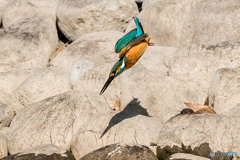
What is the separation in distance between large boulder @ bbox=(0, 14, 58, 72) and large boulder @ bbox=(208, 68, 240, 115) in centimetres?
380

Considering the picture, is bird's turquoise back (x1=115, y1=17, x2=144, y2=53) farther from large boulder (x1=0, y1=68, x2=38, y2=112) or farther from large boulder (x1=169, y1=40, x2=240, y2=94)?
large boulder (x1=0, y1=68, x2=38, y2=112)

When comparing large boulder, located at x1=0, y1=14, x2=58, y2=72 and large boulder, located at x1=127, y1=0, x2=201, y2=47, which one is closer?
large boulder, located at x1=127, y1=0, x2=201, y2=47

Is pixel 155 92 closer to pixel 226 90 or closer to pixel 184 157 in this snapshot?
pixel 226 90

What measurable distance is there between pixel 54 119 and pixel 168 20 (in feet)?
10.1

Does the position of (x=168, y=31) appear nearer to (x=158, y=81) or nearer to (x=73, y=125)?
(x=158, y=81)

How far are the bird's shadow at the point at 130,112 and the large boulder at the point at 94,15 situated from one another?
286cm

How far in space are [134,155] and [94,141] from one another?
80 centimetres

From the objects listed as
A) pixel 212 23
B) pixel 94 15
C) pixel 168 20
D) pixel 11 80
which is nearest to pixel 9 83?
pixel 11 80

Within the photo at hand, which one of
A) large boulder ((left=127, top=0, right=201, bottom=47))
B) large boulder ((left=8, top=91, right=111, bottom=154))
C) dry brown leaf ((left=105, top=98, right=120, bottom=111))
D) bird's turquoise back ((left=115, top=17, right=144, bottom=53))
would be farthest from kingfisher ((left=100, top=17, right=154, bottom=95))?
large boulder ((left=127, top=0, right=201, bottom=47))

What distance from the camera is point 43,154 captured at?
4.04 metres

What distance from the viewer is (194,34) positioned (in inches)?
242

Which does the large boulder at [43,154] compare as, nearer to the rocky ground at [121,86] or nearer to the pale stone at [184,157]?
the rocky ground at [121,86]

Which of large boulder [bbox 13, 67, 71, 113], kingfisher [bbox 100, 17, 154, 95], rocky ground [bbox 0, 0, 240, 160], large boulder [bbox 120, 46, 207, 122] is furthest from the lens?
large boulder [bbox 13, 67, 71, 113]

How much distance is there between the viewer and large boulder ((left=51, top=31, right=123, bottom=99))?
18.7 feet
